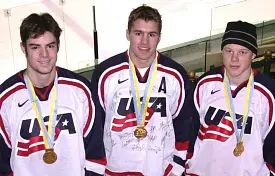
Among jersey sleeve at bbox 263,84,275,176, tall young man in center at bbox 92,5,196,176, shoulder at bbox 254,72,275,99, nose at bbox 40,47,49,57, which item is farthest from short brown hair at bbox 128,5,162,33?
jersey sleeve at bbox 263,84,275,176

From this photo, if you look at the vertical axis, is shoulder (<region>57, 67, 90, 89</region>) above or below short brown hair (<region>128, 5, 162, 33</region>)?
below

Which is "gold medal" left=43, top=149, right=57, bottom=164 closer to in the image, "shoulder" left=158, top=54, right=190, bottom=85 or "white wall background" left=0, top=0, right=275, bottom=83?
"shoulder" left=158, top=54, right=190, bottom=85

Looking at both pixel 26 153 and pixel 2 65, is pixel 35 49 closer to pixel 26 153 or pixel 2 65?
pixel 26 153

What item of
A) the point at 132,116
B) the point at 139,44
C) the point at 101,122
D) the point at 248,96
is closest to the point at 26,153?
the point at 101,122

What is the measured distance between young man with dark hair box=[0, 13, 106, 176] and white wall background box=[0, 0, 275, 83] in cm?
147

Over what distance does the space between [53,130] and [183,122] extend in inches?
28.3

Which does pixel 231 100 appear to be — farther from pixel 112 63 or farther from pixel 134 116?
pixel 112 63

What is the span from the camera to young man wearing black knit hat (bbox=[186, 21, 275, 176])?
2.25 meters

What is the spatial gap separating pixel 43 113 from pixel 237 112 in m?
0.99

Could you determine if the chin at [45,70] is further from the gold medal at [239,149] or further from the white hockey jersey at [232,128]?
the gold medal at [239,149]

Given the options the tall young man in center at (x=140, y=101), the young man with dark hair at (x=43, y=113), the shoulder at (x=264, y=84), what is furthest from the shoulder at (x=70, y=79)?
the shoulder at (x=264, y=84)

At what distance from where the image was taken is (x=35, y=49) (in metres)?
2.03

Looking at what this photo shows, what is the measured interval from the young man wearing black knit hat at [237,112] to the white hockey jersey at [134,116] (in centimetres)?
12

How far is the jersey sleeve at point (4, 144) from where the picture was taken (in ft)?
6.88
